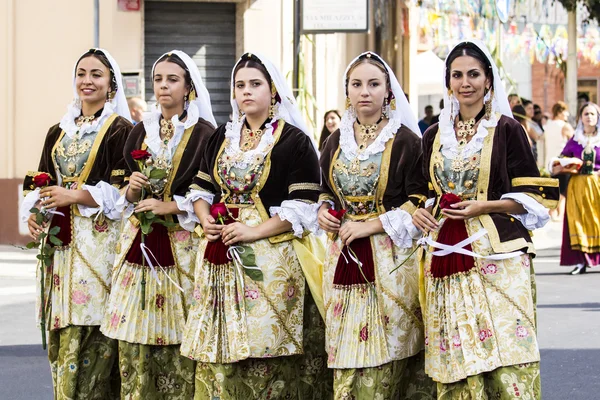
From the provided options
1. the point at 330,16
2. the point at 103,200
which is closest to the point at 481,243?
the point at 103,200

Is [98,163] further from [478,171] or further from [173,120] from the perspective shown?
[478,171]

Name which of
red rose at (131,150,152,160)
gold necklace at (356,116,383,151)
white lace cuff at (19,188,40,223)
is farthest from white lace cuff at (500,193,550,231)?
white lace cuff at (19,188,40,223)

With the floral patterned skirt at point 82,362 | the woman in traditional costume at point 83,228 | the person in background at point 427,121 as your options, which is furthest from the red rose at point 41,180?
the person in background at point 427,121

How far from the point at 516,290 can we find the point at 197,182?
6.00 feet

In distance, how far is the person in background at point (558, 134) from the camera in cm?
1805

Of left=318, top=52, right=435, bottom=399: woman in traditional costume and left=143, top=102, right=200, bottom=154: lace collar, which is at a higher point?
left=143, top=102, right=200, bottom=154: lace collar

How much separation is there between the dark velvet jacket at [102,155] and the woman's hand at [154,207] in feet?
1.51

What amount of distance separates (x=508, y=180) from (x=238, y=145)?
1.45m

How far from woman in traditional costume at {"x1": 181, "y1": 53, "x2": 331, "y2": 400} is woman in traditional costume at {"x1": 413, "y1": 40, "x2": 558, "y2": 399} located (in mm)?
727

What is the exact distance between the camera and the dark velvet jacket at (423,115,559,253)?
573 cm

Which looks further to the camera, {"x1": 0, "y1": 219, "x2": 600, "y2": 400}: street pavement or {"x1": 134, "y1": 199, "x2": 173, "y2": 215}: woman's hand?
{"x1": 0, "y1": 219, "x2": 600, "y2": 400}: street pavement

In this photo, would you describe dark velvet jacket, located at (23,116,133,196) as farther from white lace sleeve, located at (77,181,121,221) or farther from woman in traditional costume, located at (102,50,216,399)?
woman in traditional costume, located at (102,50,216,399)

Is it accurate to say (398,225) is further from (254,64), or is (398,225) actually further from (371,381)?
(254,64)

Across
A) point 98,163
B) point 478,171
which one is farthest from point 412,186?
point 98,163
